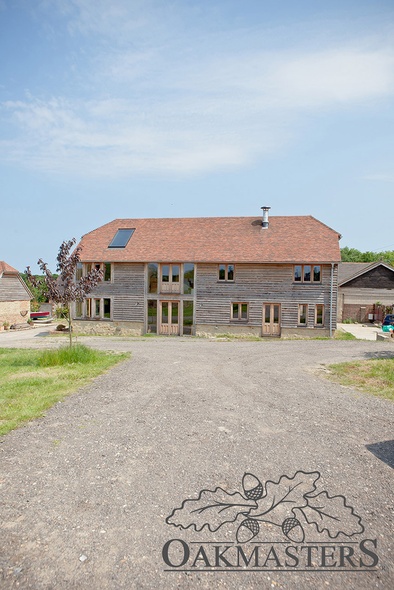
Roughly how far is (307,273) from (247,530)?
25252mm

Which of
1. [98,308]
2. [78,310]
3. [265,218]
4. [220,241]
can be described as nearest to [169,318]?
[98,308]

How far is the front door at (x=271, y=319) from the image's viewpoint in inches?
1129

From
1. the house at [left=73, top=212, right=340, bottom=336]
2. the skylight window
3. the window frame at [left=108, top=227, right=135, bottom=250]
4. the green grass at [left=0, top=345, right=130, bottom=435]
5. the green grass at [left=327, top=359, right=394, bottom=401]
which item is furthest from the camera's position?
the skylight window

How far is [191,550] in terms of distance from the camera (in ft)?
14.1

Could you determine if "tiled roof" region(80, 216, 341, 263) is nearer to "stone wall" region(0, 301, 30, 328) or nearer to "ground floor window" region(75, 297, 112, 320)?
"ground floor window" region(75, 297, 112, 320)

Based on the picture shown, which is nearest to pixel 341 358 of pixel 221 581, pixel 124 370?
pixel 124 370

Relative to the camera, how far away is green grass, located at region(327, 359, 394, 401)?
1168cm

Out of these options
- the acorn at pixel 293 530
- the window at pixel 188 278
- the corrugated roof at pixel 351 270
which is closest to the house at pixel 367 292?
the corrugated roof at pixel 351 270

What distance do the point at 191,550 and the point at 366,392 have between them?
868 cm

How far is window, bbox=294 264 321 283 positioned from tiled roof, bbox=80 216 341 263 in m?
0.73

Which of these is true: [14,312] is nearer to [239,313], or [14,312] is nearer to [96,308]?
[96,308]

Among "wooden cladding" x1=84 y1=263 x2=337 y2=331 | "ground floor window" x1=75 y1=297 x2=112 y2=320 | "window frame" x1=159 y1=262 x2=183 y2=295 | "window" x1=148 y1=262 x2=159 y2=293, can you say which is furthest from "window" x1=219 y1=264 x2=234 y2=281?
"ground floor window" x1=75 y1=297 x2=112 y2=320

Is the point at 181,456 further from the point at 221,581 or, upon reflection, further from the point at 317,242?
the point at 317,242

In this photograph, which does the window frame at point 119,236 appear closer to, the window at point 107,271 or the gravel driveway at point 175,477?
the window at point 107,271
